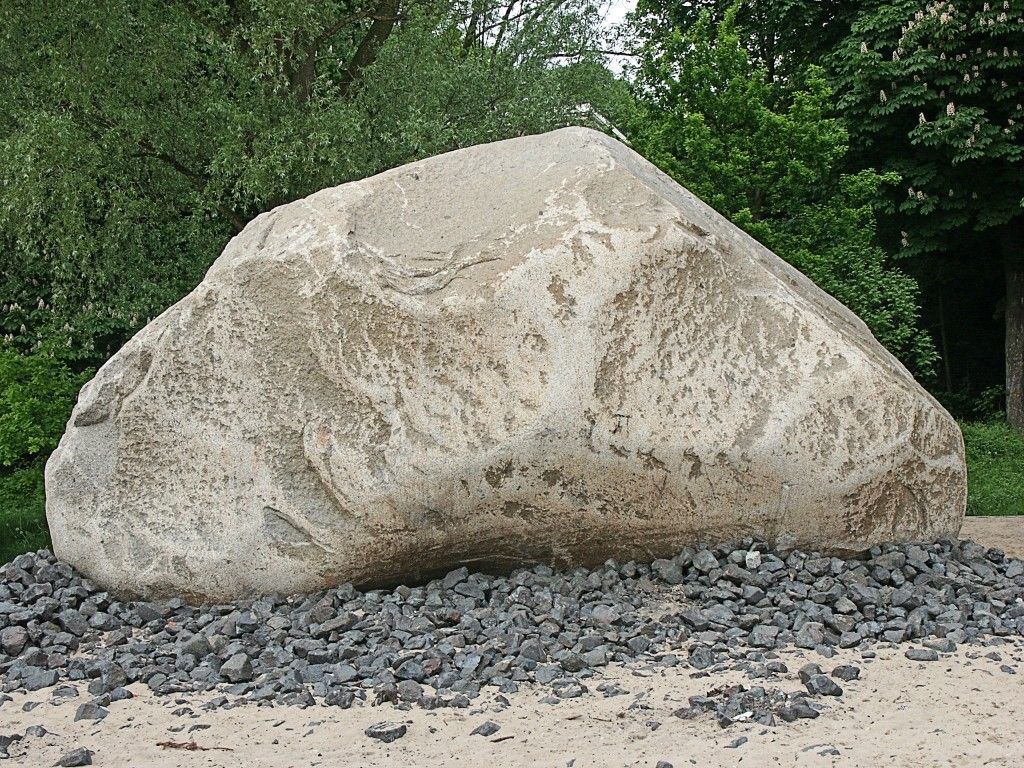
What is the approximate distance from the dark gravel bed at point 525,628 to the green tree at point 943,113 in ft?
27.5

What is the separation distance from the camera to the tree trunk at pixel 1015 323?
1492 cm

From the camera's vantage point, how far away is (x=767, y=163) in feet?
36.4

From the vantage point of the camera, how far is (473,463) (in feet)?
19.0

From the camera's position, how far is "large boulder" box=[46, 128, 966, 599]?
5.84m

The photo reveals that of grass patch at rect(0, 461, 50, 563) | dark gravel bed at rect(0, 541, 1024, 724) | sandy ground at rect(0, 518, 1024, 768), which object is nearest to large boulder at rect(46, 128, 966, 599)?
dark gravel bed at rect(0, 541, 1024, 724)

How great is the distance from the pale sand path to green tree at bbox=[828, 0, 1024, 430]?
9897 millimetres

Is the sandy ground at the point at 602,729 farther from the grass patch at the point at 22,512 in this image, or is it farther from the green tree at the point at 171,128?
the green tree at the point at 171,128

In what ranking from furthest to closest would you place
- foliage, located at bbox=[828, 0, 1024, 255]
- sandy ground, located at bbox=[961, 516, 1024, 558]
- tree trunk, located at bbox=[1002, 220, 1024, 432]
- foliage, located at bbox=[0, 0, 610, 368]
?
tree trunk, located at bbox=[1002, 220, 1024, 432], foliage, located at bbox=[828, 0, 1024, 255], foliage, located at bbox=[0, 0, 610, 368], sandy ground, located at bbox=[961, 516, 1024, 558]

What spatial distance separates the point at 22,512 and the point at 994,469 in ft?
36.3

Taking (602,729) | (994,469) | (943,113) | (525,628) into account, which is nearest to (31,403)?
(525,628)

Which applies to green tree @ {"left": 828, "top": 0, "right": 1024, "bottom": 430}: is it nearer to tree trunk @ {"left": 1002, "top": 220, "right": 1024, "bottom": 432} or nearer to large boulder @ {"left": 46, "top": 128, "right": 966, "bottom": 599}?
tree trunk @ {"left": 1002, "top": 220, "right": 1024, "bottom": 432}

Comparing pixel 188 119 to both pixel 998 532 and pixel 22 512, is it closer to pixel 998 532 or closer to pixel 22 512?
pixel 22 512

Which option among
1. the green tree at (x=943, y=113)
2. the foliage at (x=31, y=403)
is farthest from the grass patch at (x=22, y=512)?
the green tree at (x=943, y=113)

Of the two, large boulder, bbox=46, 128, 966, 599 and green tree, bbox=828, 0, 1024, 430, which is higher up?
green tree, bbox=828, 0, 1024, 430
